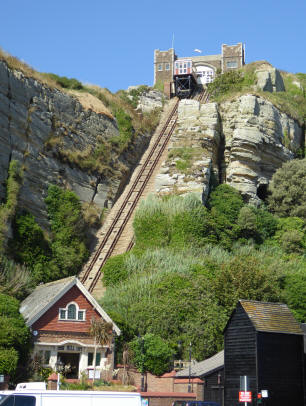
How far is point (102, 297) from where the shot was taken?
40.1 m

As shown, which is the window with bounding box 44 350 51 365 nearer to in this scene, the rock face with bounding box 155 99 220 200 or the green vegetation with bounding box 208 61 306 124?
the rock face with bounding box 155 99 220 200

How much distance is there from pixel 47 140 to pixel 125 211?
868 centimetres

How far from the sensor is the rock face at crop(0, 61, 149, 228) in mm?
45281

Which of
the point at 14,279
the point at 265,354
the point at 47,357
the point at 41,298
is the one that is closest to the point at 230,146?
the point at 14,279

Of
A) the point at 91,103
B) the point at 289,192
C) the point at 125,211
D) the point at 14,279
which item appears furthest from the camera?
the point at 91,103

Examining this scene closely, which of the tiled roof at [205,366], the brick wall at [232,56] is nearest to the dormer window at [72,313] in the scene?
the tiled roof at [205,366]

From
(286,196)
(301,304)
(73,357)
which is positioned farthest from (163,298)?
(286,196)

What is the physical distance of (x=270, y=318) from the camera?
3012 centimetres

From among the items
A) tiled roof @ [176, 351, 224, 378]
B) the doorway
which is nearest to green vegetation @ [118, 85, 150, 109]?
the doorway

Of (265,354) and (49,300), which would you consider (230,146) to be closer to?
(49,300)

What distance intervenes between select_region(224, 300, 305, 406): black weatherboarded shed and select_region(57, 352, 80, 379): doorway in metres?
8.85

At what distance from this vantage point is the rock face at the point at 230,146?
5369 cm

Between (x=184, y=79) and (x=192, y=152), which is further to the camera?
(x=184, y=79)

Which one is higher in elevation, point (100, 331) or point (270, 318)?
point (270, 318)
